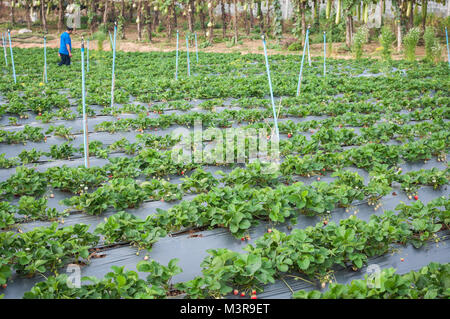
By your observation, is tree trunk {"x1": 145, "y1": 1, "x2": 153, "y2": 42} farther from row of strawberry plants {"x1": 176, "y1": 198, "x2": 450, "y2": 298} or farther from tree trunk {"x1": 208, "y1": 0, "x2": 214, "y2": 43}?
row of strawberry plants {"x1": 176, "y1": 198, "x2": 450, "y2": 298}

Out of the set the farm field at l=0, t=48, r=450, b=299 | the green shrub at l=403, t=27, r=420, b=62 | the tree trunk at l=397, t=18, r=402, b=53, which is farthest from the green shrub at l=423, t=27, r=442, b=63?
the farm field at l=0, t=48, r=450, b=299

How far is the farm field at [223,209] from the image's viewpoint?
343cm

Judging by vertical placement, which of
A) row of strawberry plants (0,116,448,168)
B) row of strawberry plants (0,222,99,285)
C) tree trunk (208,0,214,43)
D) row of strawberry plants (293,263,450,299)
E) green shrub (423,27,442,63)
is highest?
tree trunk (208,0,214,43)

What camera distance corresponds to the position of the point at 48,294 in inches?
121

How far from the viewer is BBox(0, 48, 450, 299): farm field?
3.43 meters

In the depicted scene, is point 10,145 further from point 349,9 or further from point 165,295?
point 349,9

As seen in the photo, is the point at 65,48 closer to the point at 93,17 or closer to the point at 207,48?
the point at 207,48

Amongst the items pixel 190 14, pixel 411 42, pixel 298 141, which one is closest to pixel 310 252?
pixel 298 141

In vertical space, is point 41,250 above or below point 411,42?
below

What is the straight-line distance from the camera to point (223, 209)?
4523 millimetres

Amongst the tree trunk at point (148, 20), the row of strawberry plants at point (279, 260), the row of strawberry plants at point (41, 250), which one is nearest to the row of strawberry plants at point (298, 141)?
the row of strawberry plants at point (279, 260)

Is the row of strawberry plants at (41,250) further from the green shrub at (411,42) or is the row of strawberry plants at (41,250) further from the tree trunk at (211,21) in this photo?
the tree trunk at (211,21)
